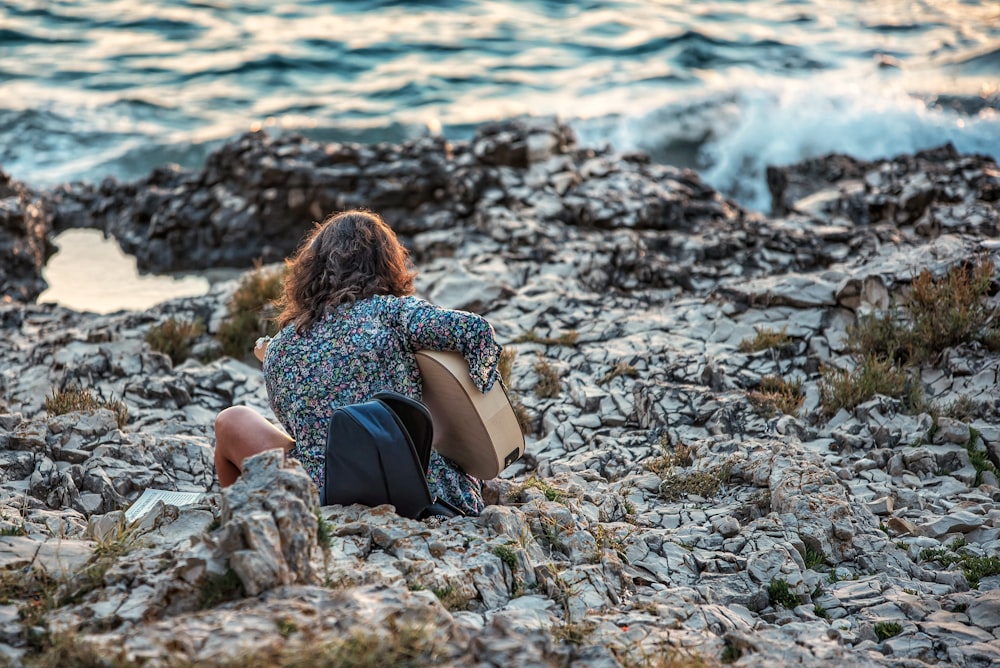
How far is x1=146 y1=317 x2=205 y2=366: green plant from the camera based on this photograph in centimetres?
764

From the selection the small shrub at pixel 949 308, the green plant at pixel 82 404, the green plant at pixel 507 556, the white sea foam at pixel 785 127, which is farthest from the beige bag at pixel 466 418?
the white sea foam at pixel 785 127

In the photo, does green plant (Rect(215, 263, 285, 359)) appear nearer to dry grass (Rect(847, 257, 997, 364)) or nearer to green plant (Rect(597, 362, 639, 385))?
green plant (Rect(597, 362, 639, 385))

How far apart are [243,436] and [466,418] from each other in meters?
1.03

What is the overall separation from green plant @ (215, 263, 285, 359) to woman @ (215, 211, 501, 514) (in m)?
3.14

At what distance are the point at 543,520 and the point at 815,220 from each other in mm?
6562

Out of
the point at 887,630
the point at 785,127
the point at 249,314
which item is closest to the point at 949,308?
the point at 887,630

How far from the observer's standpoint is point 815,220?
995cm

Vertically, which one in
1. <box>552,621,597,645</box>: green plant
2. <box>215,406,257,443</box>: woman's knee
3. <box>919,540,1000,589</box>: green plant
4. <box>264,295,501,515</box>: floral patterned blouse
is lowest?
<box>919,540,1000,589</box>: green plant

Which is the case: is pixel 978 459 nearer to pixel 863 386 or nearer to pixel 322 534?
pixel 863 386

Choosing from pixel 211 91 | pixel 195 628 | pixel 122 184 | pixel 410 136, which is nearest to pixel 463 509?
pixel 195 628

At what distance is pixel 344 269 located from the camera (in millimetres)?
4492

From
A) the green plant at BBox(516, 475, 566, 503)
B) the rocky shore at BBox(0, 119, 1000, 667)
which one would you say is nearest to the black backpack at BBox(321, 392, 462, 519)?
the rocky shore at BBox(0, 119, 1000, 667)

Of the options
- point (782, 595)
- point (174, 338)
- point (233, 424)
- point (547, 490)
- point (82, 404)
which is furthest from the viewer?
point (174, 338)

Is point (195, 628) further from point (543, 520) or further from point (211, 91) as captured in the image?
point (211, 91)
